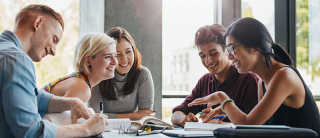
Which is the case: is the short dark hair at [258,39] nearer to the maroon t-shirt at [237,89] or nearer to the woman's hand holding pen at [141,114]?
the maroon t-shirt at [237,89]

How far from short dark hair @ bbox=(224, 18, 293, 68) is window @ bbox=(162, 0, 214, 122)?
207 cm

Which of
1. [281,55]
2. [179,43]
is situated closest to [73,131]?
[281,55]

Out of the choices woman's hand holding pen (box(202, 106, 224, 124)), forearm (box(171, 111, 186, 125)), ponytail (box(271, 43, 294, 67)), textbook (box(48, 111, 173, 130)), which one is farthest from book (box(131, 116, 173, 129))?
ponytail (box(271, 43, 294, 67))

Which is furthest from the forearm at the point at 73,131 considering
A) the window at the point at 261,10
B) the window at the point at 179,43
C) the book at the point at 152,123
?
the window at the point at 261,10

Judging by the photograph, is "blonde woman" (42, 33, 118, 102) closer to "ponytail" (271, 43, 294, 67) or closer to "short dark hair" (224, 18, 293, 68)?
"short dark hair" (224, 18, 293, 68)

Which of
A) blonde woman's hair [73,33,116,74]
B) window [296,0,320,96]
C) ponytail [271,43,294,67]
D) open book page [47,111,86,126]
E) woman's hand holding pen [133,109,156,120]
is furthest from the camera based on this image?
window [296,0,320,96]

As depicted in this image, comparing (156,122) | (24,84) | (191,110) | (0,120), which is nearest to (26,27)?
(24,84)

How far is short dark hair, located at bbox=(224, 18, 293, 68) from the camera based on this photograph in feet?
5.62

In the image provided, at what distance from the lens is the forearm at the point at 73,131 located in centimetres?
118

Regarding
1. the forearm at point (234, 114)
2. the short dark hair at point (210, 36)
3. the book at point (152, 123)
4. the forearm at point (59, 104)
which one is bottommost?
the book at point (152, 123)

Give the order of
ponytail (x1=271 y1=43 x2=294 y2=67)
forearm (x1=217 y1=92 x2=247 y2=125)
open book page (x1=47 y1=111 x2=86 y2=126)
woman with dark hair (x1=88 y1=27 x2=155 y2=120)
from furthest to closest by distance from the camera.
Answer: woman with dark hair (x1=88 y1=27 x2=155 y2=120)
ponytail (x1=271 y1=43 x2=294 y2=67)
forearm (x1=217 y1=92 x2=247 y2=125)
open book page (x1=47 y1=111 x2=86 y2=126)

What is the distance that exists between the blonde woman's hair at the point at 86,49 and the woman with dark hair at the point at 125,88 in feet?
1.45

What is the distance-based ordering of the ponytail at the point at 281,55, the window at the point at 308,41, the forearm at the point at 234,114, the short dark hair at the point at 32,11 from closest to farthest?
the short dark hair at the point at 32,11 → the forearm at the point at 234,114 → the ponytail at the point at 281,55 → the window at the point at 308,41

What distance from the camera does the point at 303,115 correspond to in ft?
5.17
